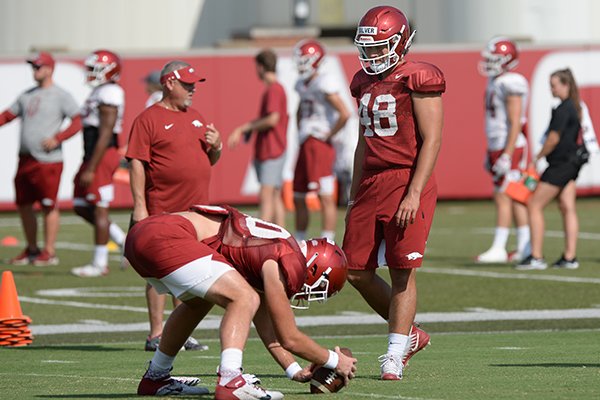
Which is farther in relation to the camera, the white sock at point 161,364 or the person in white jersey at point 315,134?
the person in white jersey at point 315,134

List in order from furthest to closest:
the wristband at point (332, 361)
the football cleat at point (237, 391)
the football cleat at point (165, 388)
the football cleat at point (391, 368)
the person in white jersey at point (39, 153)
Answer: the person in white jersey at point (39, 153), the football cleat at point (391, 368), the football cleat at point (165, 388), the wristband at point (332, 361), the football cleat at point (237, 391)

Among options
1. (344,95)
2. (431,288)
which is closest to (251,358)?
(431,288)

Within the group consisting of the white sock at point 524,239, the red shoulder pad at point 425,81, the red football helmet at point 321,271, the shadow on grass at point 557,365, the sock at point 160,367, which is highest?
the red shoulder pad at point 425,81

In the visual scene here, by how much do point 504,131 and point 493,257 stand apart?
1.34 meters

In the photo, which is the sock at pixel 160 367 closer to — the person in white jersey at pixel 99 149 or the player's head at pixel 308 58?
the person in white jersey at pixel 99 149

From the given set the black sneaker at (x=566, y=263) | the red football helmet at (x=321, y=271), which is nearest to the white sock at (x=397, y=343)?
the red football helmet at (x=321, y=271)

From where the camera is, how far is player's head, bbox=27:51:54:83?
16.1 metres

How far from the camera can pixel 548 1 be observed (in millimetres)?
30156

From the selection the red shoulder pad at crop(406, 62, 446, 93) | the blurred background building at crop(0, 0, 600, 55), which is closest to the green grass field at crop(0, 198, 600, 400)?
the red shoulder pad at crop(406, 62, 446, 93)

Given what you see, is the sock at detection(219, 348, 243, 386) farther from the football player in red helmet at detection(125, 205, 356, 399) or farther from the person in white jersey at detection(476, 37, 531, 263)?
the person in white jersey at detection(476, 37, 531, 263)

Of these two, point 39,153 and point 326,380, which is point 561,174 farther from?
point 326,380

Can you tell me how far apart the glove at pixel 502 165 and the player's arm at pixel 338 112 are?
5.30 feet

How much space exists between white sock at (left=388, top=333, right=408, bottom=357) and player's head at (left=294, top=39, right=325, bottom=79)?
800 centimetres

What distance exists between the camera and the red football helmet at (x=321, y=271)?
23.9 ft
